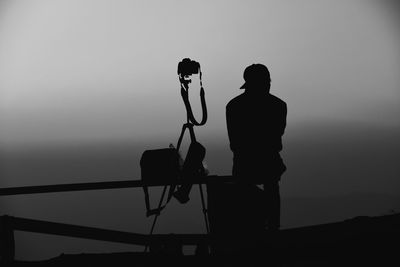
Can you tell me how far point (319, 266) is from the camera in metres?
2.79

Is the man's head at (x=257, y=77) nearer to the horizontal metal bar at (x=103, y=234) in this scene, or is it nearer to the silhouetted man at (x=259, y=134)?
the silhouetted man at (x=259, y=134)

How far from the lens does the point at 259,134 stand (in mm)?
3977

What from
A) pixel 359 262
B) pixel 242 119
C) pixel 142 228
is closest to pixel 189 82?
pixel 242 119

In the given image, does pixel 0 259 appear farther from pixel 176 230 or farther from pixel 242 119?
pixel 176 230

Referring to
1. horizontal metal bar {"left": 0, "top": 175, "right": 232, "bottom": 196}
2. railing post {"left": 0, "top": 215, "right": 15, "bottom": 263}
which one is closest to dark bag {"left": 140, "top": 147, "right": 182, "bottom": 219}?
horizontal metal bar {"left": 0, "top": 175, "right": 232, "bottom": 196}

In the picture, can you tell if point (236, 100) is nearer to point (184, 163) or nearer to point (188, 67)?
point (188, 67)

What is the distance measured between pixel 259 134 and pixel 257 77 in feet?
1.88

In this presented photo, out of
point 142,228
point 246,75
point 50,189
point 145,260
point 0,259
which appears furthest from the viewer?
point 142,228

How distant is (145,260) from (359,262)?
1553 mm

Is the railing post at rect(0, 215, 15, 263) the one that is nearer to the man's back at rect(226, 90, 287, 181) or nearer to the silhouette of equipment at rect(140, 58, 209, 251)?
the silhouette of equipment at rect(140, 58, 209, 251)

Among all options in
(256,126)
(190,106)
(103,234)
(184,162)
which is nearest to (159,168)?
(184,162)

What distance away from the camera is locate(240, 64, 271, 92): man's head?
12.4 ft

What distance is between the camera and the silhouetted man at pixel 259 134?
3873mm

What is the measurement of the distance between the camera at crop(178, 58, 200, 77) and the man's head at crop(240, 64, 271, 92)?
33.2 inches
